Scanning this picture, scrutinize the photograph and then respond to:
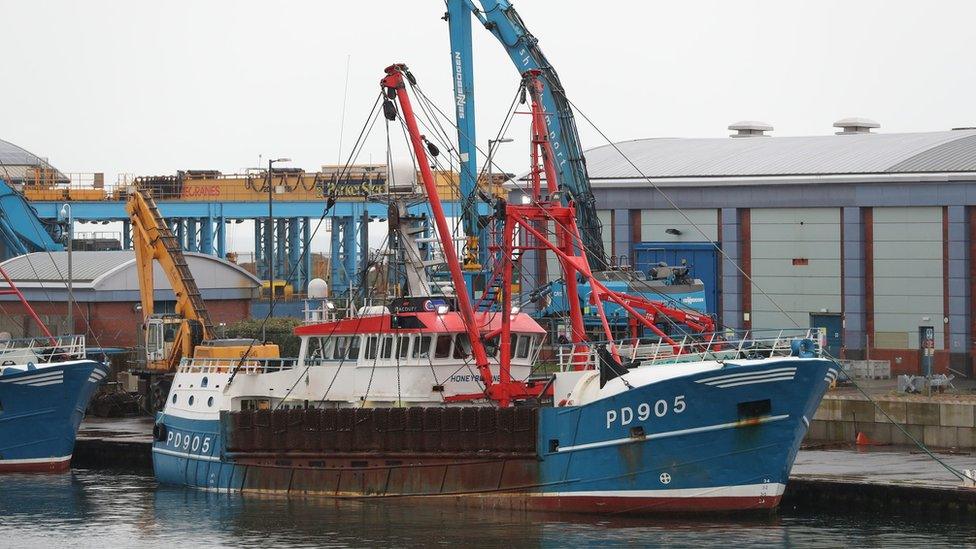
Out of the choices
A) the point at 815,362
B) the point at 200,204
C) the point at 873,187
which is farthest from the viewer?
Result: the point at 200,204

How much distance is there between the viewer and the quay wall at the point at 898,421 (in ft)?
138

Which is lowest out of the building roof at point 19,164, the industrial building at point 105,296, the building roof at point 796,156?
the industrial building at point 105,296

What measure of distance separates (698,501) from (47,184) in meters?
62.7

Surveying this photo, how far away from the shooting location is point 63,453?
47.6 meters

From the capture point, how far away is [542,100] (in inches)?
2291

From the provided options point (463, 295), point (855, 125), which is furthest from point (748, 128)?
point (463, 295)

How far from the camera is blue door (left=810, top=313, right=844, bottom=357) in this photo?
5828 cm

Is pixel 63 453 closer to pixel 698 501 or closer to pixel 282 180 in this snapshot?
pixel 698 501

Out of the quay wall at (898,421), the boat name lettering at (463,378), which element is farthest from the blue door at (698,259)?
the boat name lettering at (463,378)

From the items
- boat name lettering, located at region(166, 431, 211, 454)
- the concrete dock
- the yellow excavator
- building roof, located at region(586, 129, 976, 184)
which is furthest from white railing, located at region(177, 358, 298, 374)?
building roof, located at region(586, 129, 976, 184)

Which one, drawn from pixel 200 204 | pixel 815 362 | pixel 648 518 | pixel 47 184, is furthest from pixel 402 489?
pixel 47 184

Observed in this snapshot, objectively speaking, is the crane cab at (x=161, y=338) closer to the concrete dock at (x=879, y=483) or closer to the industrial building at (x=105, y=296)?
the industrial building at (x=105, y=296)

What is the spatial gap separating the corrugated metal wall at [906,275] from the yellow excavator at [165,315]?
23.9m

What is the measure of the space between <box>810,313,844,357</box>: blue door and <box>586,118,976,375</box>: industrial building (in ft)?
0.15
